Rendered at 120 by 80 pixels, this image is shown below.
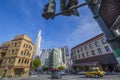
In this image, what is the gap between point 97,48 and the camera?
1385 inches

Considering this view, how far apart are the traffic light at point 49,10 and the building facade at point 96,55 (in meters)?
27.7

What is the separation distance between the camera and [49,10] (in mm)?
2963

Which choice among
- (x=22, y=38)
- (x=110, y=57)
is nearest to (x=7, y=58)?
(x=22, y=38)

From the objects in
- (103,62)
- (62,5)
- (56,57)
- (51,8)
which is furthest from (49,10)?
(56,57)

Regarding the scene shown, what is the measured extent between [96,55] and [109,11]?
3475 cm

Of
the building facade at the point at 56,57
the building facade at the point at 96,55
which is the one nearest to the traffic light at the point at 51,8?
the building facade at the point at 96,55

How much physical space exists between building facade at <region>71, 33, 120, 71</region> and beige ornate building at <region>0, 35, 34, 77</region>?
1963 centimetres

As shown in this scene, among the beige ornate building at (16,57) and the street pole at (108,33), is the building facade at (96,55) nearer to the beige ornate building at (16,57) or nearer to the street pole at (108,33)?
the beige ornate building at (16,57)

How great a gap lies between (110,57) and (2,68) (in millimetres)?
34413

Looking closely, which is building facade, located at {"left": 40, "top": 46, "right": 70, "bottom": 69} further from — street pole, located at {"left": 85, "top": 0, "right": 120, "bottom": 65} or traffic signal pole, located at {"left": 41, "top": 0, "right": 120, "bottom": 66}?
street pole, located at {"left": 85, "top": 0, "right": 120, "bottom": 65}

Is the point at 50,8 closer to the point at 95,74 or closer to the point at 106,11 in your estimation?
the point at 106,11

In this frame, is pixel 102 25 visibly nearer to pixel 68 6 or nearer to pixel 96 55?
pixel 68 6

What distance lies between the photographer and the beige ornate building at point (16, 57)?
35953 millimetres

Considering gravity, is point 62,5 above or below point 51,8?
above
